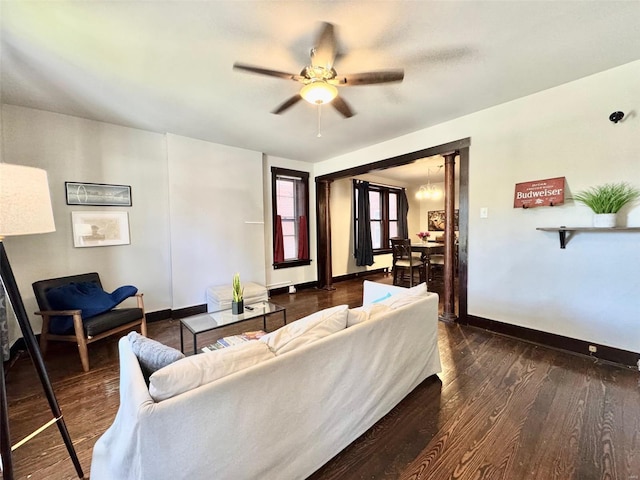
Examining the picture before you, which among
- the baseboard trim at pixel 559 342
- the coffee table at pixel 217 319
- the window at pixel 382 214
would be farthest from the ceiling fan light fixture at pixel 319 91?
the window at pixel 382 214

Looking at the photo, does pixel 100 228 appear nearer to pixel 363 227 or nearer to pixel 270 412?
pixel 270 412

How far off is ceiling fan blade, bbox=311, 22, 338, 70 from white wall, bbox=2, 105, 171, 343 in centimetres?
293

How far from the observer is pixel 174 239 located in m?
3.85

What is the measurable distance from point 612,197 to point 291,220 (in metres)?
4.36

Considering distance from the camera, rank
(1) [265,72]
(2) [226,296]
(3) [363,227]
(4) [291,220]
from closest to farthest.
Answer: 1. (1) [265,72]
2. (2) [226,296]
3. (4) [291,220]
4. (3) [363,227]

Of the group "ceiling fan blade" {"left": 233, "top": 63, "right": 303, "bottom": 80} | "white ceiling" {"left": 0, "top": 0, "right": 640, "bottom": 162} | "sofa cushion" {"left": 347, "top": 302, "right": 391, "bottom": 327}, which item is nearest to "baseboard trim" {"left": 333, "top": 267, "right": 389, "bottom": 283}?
"white ceiling" {"left": 0, "top": 0, "right": 640, "bottom": 162}

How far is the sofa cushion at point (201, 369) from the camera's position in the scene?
0.96 m

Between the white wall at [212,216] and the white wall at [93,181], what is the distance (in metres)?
0.17

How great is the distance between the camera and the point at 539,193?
107 inches

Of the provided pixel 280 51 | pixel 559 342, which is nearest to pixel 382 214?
pixel 559 342

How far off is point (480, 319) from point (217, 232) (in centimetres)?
384

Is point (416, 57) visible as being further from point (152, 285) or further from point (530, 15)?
point (152, 285)

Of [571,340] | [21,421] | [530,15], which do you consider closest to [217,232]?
[21,421]

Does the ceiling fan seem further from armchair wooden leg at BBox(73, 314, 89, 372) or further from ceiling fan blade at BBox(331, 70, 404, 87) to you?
armchair wooden leg at BBox(73, 314, 89, 372)
